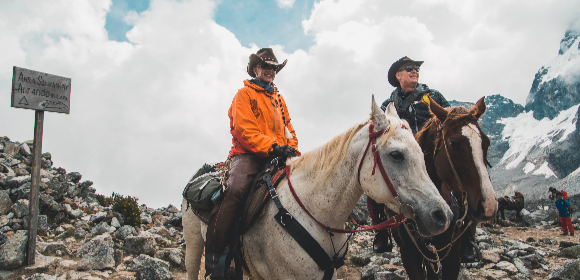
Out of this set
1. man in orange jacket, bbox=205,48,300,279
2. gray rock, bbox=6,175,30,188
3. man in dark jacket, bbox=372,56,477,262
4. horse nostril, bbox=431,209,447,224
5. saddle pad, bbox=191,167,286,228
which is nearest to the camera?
horse nostril, bbox=431,209,447,224

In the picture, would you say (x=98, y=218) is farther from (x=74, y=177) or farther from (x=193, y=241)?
(x=193, y=241)

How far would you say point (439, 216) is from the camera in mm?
2098

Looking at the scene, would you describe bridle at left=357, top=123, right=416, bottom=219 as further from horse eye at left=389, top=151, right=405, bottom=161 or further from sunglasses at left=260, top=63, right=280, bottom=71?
sunglasses at left=260, top=63, right=280, bottom=71

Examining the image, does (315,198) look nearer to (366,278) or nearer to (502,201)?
(366,278)

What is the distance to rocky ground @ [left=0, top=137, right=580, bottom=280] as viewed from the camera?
224 inches

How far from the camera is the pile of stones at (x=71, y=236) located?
18.7 feet

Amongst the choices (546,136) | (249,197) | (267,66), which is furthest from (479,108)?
(546,136)

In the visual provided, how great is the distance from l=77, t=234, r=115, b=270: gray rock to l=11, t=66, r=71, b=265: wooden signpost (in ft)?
3.35

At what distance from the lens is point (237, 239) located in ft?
9.53

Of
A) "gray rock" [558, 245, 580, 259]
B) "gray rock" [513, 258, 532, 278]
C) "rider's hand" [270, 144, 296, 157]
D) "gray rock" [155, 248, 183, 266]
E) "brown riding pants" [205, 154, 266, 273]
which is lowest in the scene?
"gray rock" [558, 245, 580, 259]

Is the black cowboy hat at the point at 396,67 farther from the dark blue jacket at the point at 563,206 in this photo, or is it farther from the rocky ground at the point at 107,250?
the dark blue jacket at the point at 563,206

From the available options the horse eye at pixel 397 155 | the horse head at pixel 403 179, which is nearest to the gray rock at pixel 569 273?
the horse head at pixel 403 179

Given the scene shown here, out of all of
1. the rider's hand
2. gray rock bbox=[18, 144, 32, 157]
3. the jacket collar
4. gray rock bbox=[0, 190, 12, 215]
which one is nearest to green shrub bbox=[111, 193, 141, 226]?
gray rock bbox=[0, 190, 12, 215]

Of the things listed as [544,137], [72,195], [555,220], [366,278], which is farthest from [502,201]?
[544,137]
